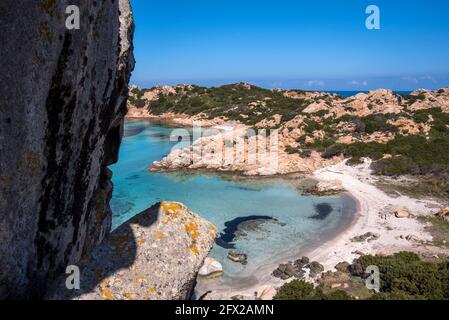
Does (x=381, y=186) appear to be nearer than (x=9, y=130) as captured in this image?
No

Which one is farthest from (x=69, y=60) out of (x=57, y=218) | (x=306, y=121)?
(x=306, y=121)

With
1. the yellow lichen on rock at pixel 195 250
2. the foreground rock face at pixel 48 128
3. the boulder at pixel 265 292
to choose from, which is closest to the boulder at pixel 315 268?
the boulder at pixel 265 292

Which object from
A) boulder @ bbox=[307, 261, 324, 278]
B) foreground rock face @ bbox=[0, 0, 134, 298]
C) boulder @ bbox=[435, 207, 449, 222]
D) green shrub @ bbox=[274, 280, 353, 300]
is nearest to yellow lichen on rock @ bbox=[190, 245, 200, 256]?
foreground rock face @ bbox=[0, 0, 134, 298]

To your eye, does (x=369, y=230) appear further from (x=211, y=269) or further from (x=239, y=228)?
(x=211, y=269)

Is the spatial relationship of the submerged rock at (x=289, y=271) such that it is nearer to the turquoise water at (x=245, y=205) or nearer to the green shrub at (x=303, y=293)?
the turquoise water at (x=245, y=205)

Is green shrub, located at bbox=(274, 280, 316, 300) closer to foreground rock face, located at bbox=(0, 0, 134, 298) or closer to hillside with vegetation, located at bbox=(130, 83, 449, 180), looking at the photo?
foreground rock face, located at bbox=(0, 0, 134, 298)

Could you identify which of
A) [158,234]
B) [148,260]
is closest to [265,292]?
[158,234]
